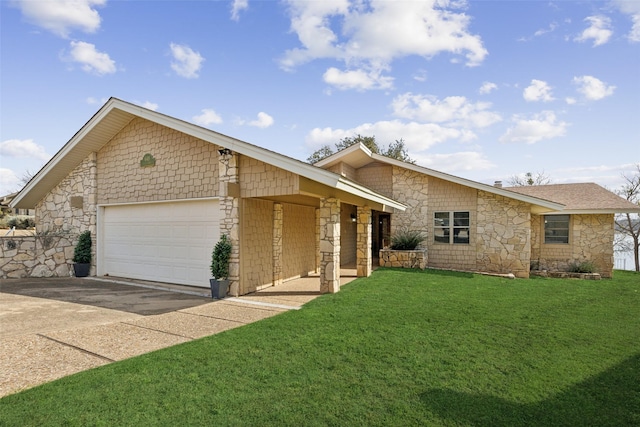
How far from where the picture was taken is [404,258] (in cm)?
1351

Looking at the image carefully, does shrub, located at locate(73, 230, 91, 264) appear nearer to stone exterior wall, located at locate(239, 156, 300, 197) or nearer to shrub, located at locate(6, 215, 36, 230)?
stone exterior wall, located at locate(239, 156, 300, 197)

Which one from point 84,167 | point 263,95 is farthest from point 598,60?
point 84,167

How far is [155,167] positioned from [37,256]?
5.75 m

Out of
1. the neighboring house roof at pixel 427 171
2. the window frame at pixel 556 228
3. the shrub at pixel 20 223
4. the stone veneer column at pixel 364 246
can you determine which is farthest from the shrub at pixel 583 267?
the shrub at pixel 20 223

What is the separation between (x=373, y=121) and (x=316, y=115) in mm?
15891

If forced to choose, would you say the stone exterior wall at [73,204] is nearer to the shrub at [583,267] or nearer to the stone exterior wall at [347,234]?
the stone exterior wall at [347,234]

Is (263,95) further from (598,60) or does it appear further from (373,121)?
(373,121)

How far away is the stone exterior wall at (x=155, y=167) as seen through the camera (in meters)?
9.23

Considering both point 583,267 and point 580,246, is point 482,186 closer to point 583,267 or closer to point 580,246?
point 583,267

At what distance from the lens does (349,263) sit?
16219mm

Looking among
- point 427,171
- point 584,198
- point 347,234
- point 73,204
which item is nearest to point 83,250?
point 73,204

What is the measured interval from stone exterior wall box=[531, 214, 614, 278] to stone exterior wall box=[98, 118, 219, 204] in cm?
1425

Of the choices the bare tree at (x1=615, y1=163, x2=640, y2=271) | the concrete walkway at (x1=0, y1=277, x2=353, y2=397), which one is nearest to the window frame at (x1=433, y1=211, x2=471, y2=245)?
the concrete walkway at (x1=0, y1=277, x2=353, y2=397)

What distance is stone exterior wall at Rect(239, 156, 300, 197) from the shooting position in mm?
7746
